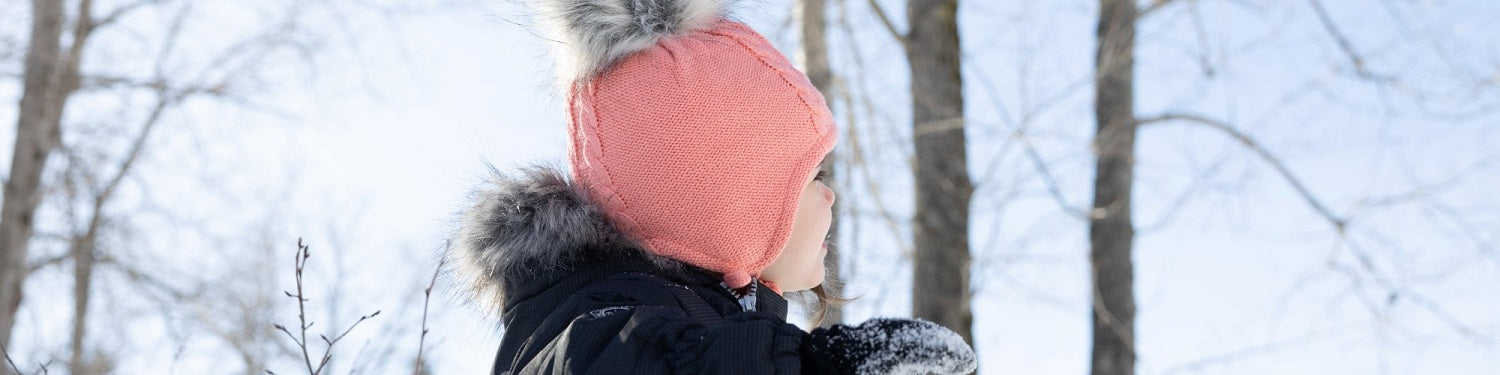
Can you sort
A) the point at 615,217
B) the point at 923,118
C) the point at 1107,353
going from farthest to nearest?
the point at 1107,353 < the point at 923,118 < the point at 615,217

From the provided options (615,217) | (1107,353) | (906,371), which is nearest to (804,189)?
(615,217)

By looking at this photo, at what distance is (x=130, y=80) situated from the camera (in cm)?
948

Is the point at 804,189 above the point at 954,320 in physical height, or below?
above

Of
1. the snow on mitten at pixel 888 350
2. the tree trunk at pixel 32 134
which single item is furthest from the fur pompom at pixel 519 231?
the tree trunk at pixel 32 134

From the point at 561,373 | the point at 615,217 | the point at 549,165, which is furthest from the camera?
the point at 549,165

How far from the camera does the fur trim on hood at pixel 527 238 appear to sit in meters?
2.09

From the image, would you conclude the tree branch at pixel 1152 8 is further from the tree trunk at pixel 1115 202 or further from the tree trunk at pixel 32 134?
the tree trunk at pixel 32 134

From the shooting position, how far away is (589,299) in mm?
1925

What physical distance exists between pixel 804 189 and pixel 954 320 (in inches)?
146

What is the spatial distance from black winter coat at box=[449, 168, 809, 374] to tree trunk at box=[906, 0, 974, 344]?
12.2ft

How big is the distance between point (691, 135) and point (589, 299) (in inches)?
13.5

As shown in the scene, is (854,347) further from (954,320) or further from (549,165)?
(954,320)

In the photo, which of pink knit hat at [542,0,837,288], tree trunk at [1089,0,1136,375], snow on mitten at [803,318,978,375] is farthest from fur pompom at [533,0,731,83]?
tree trunk at [1089,0,1136,375]

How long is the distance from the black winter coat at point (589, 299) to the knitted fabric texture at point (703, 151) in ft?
0.16
